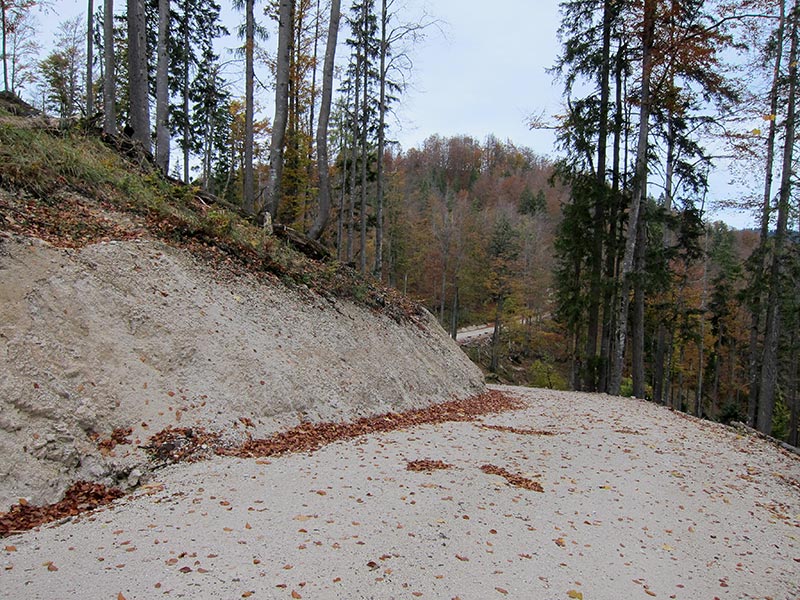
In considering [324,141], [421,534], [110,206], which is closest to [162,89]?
[324,141]

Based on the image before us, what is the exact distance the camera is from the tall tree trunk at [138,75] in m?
10.4

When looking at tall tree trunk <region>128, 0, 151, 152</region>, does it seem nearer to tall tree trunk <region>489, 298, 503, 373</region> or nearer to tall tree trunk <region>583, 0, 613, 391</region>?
tall tree trunk <region>583, 0, 613, 391</region>

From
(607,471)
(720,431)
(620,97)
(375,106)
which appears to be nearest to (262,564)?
(607,471)

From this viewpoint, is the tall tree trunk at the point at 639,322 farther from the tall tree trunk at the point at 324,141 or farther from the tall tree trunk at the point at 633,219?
the tall tree trunk at the point at 324,141

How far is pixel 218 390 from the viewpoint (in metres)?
6.22

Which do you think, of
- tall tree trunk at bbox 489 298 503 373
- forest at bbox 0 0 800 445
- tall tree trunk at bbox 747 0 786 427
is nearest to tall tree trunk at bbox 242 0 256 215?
forest at bbox 0 0 800 445

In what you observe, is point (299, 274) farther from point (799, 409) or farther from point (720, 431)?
point (799, 409)

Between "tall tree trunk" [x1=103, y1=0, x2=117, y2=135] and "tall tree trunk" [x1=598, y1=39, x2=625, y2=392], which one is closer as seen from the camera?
"tall tree trunk" [x1=103, y1=0, x2=117, y2=135]

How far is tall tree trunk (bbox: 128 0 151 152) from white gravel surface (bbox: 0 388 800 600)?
856cm

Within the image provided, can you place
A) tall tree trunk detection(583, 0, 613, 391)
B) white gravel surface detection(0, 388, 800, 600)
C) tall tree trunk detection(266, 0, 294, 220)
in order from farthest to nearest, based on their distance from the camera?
tall tree trunk detection(583, 0, 613, 391) → tall tree trunk detection(266, 0, 294, 220) → white gravel surface detection(0, 388, 800, 600)

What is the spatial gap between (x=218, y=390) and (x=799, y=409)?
104 feet

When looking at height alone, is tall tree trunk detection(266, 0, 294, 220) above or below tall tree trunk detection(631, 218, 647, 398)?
above

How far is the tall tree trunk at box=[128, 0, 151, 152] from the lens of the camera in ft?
34.2

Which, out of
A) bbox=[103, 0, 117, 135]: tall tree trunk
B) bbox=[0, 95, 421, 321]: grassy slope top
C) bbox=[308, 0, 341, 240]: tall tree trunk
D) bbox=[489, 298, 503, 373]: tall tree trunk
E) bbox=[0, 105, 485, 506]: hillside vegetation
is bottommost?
bbox=[489, 298, 503, 373]: tall tree trunk
